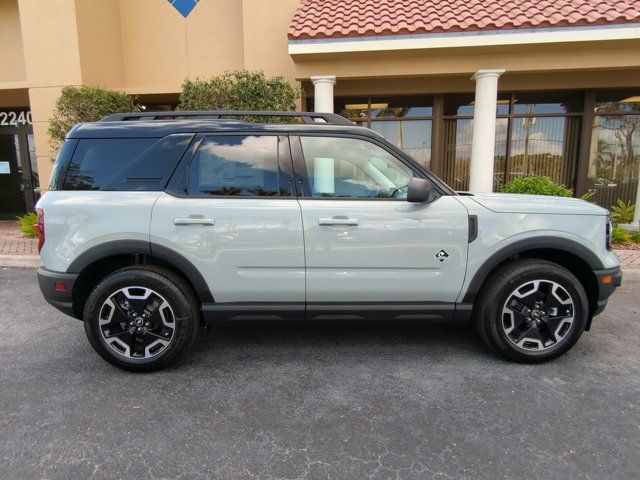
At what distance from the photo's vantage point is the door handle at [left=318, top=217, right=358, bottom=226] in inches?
125

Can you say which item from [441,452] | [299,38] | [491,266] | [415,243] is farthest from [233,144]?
[299,38]

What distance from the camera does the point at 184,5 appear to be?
10344 mm

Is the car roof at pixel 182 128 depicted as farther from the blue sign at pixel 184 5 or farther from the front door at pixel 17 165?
the front door at pixel 17 165

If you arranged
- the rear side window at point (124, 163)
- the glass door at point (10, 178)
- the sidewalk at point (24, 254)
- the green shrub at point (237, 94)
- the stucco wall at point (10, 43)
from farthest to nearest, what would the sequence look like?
the glass door at point (10, 178)
the stucco wall at point (10, 43)
the green shrub at point (237, 94)
the sidewalk at point (24, 254)
the rear side window at point (124, 163)

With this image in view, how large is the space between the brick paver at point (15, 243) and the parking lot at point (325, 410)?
423cm

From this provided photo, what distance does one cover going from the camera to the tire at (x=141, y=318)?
3.20 m

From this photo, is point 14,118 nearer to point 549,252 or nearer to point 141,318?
point 141,318

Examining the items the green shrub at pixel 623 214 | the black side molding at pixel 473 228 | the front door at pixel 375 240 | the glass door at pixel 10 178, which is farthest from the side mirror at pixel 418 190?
the glass door at pixel 10 178

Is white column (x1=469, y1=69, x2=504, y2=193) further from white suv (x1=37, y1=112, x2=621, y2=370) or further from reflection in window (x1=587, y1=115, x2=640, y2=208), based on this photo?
white suv (x1=37, y1=112, x2=621, y2=370)

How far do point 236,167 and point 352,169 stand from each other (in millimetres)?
916

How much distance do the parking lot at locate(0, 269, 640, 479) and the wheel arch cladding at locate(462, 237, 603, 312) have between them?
23.9 inches

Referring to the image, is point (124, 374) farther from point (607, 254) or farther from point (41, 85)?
point (41, 85)

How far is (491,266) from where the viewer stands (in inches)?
128

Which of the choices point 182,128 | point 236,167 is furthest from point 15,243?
point 236,167
